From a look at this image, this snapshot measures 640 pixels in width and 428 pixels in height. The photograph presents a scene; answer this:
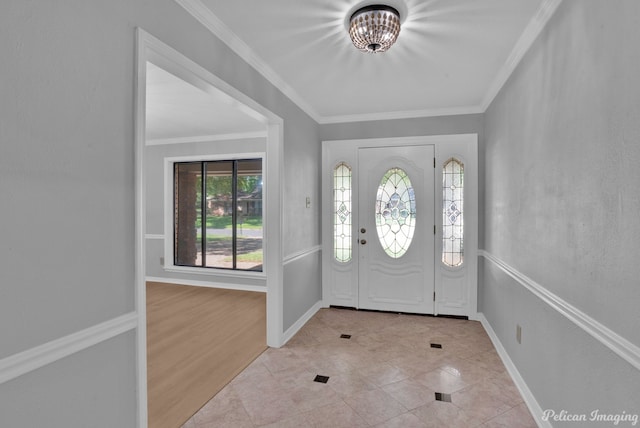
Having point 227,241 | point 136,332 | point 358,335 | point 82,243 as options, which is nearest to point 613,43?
point 82,243

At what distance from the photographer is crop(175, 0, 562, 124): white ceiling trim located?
6.48 feet

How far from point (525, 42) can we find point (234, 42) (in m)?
2.08

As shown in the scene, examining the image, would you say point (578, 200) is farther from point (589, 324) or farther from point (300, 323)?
point (300, 323)

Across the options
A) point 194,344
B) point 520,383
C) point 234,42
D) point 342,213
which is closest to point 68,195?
point 234,42

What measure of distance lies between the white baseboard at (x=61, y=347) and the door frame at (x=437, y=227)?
3.04 metres

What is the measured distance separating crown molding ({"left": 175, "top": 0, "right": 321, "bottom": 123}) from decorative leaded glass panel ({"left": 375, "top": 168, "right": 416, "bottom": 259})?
1581 millimetres

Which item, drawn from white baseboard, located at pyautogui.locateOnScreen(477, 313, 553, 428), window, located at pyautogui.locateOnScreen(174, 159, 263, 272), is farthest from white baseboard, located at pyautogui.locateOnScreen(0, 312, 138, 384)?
window, located at pyautogui.locateOnScreen(174, 159, 263, 272)

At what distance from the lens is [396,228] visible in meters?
4.18

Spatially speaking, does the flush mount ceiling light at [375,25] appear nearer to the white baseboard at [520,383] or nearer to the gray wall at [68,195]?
the gray wall at [68,195]

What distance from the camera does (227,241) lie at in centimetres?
580

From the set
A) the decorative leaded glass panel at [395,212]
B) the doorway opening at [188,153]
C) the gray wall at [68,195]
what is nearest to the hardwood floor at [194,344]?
the doorway opening at [188,153]

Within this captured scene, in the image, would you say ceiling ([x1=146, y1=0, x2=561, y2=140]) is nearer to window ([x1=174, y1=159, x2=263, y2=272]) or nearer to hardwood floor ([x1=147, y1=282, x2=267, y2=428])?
window ([x1=174, y1=159, x2=263, y2=272])

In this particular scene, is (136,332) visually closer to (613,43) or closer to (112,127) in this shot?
(112,127)

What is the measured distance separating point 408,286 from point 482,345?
3.64 ft
